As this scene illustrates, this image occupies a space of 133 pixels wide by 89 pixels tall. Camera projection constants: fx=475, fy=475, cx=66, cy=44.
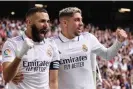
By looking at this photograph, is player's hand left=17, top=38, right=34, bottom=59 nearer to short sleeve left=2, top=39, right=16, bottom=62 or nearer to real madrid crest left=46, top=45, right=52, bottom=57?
short sleeve left=2, top=39, right=16, bottom=62

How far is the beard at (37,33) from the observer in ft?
15.8

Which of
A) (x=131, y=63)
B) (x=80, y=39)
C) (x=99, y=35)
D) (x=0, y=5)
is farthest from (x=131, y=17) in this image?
(x=80, y=39)

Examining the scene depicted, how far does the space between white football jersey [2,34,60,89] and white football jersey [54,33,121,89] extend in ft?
2.45

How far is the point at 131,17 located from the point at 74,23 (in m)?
29.9

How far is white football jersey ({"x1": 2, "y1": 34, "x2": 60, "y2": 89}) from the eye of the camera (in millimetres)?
4828

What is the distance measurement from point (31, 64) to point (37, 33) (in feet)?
1.06

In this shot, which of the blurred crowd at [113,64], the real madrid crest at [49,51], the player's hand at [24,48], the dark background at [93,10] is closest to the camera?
the player's hand at [24,48]

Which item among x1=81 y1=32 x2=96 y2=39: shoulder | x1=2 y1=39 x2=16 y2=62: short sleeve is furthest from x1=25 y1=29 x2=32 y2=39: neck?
x1=81 y1=32 x2=96 y2=39: shoulder

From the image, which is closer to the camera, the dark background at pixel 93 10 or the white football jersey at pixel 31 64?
the white football jersey at pixel 31 64

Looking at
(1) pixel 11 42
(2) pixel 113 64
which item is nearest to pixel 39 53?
(1) pixel 11 42

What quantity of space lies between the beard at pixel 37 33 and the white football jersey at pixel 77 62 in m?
0.87

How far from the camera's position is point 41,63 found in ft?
16.2

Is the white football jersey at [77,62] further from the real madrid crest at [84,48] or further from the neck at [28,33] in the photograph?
the neck at [28,33]

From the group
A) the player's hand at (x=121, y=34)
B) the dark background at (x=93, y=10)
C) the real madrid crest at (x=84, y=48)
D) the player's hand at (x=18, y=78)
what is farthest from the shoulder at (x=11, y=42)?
the dark background at (x=93, y=10)
